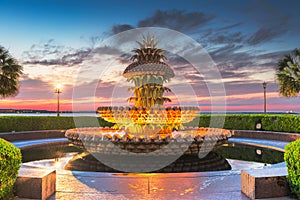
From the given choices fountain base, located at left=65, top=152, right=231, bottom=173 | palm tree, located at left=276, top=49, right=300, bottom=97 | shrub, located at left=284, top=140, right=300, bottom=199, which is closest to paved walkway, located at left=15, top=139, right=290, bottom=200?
shrub, located at left=284, top=140, right=300, bottom=199

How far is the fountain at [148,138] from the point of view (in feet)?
24.0

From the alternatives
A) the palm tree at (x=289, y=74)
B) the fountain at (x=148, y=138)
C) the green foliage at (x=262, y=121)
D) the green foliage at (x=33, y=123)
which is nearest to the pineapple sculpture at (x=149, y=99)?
the fountain at (x=148, y=138)

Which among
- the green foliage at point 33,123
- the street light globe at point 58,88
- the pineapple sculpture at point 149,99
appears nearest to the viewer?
the pineapple sculpture at point 149,99

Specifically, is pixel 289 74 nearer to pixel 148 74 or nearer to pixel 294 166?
pixel 148 74

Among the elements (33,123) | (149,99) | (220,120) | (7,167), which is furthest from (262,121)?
(7,167)

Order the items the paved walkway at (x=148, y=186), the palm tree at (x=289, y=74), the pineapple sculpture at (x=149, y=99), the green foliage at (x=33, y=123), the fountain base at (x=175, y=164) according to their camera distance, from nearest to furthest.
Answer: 1. the paved walkway at (x=148, y=186)
2. the fountain base at (x=175, y=164)
3. the pineapple sculpture at (x=149, y=99)
4. the green foliage at (x=33, y=123)
5. the palm tree at (x=289, y=74)

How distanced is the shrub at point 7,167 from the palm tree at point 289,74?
1700 cm

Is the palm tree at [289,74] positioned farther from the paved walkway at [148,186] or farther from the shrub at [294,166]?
the shrub at [294,166]

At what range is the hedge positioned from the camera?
14570mm

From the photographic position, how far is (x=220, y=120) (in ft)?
58.5

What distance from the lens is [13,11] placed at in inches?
580

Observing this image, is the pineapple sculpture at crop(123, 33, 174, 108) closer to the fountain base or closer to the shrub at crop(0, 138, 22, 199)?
the fountain base

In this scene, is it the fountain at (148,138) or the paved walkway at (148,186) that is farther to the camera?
the fountain at (148,138)

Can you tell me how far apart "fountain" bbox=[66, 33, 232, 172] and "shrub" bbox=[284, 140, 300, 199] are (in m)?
3.07
